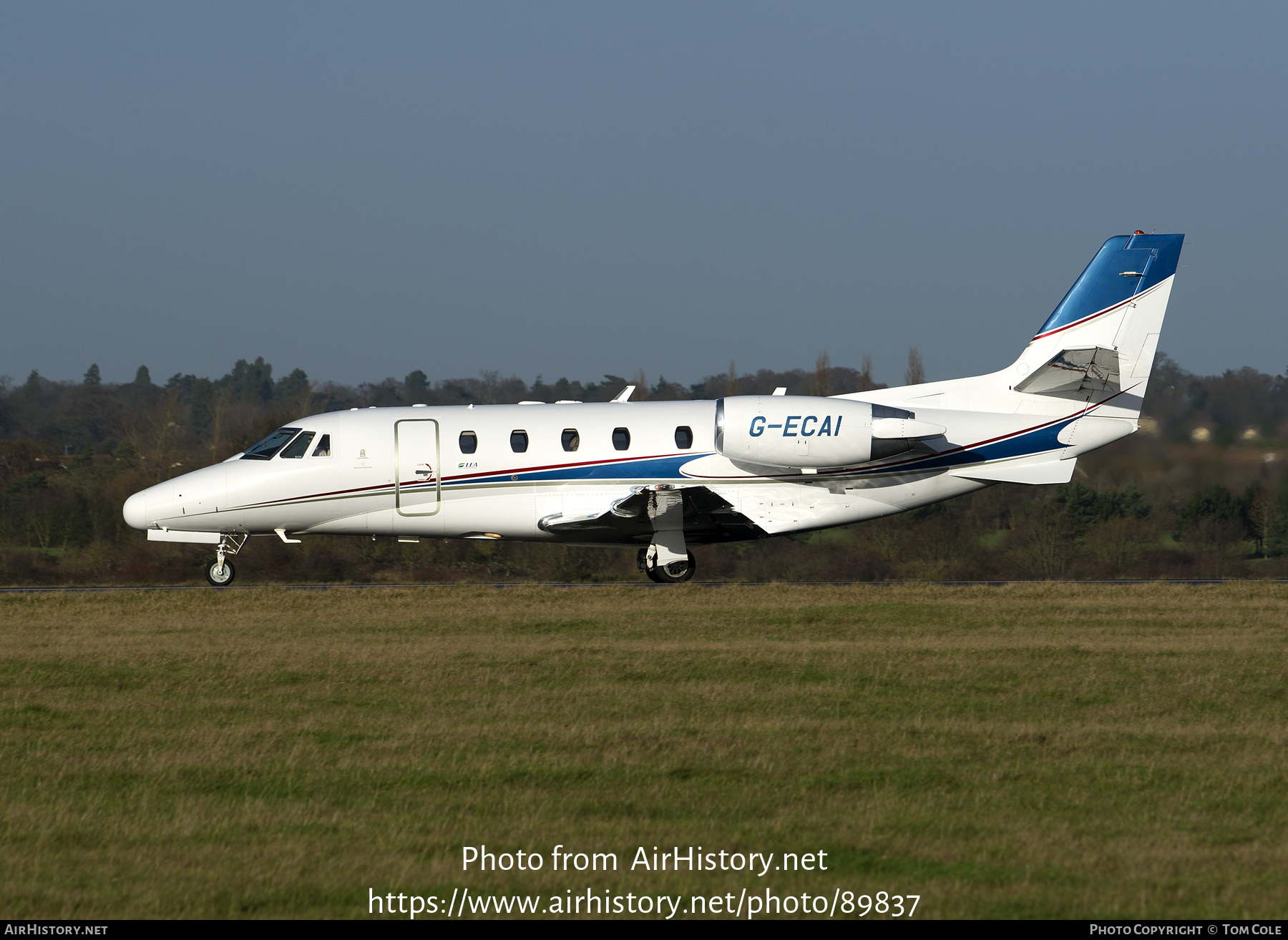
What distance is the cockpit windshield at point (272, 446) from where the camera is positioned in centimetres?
2138

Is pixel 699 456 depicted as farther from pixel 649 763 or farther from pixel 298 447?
pixel 649 763

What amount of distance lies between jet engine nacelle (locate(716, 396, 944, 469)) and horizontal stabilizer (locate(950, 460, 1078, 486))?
4.47 feet

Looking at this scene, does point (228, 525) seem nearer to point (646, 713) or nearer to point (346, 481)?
point (346, 481)

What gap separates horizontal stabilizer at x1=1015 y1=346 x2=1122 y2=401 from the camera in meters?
20.3

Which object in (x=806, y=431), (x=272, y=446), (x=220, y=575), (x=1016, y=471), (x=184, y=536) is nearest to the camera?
(x=806, y=431)

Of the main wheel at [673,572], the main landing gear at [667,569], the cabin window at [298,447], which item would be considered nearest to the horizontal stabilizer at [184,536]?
the cabin window at [298,447]

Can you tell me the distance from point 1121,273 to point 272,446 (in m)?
14.5

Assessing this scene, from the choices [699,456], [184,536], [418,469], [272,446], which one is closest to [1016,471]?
[699,456]

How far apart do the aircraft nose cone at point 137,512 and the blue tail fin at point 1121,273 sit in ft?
51.1

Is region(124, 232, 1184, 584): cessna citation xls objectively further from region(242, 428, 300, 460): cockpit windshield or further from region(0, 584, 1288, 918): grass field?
region(0, 584, 1288, 918): grass field

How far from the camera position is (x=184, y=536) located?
21703 mm

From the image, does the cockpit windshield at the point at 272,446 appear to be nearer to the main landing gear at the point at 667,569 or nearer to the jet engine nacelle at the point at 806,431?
the main landing gear at the point at 667,569

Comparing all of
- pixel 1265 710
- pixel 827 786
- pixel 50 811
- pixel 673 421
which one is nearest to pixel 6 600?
pixel 673 421

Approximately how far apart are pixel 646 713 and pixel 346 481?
12122 millimetres
